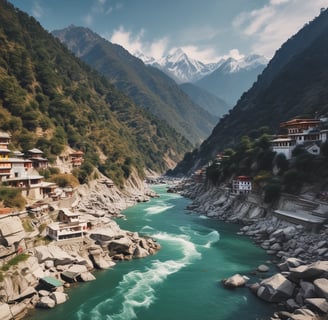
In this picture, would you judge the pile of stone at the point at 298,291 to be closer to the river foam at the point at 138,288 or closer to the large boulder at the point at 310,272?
the large boulder at the point at 310,272

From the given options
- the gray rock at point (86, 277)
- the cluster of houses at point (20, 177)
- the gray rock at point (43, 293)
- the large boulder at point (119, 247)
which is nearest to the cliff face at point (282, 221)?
the large boulder at point (119, 247)

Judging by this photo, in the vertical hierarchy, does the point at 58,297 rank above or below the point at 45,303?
above

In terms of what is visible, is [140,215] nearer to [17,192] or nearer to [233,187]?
[233,187]

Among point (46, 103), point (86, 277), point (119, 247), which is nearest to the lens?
point (86, 277)

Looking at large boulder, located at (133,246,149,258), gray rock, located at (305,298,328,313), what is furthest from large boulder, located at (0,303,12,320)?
gray rock, located at (305,298,328,313)

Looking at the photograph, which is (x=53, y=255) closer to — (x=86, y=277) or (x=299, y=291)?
(x=86, y=277)

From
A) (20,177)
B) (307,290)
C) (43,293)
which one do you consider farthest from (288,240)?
(20,177)
